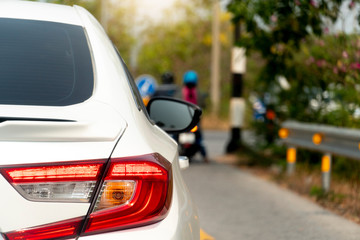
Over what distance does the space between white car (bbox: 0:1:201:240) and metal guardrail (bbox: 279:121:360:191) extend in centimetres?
623

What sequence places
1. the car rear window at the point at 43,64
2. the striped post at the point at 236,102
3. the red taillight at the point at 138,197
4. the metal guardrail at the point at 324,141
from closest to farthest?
the red taillight at the point at 138,197, the car rear window at the point at 43,64, the metal guardrail at the point at 324,141, the striped post at the point at 236,102

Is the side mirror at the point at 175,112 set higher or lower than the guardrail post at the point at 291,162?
higher

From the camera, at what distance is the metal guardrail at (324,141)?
353 inches

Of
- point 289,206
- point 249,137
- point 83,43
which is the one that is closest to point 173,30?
point 249,137

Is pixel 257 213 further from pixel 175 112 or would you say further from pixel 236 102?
pixel 236 102

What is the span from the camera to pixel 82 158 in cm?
239

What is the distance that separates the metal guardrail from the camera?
8.97 m

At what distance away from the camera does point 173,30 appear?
55.3 meters

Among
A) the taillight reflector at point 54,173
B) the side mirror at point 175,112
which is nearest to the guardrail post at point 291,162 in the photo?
the side mirror at point 175,112

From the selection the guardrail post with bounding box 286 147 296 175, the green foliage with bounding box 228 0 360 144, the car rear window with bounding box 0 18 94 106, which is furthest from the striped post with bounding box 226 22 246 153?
the car rear window with bounding box 0 18 94 106

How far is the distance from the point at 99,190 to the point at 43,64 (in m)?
0.77

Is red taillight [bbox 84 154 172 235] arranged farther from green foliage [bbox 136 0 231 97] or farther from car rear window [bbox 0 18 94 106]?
green foliage [bbox 136 0 231 97]

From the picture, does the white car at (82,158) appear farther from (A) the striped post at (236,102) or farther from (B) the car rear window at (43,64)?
(A) the striped post at (236,102)

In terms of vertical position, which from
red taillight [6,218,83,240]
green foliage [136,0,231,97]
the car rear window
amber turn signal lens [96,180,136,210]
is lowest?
green foliage [136,0,231,97]
